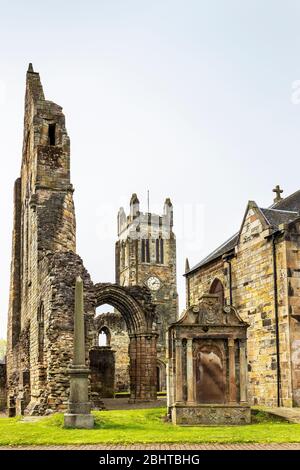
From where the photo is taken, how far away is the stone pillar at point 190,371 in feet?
55.5

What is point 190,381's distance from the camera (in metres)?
17.0

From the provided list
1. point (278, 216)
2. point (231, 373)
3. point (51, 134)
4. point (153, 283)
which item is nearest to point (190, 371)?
point (231, 373)

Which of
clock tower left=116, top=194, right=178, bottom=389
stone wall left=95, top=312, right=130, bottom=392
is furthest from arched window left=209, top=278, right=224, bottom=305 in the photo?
clock tower left=116, top=194, right=178, bottom=389

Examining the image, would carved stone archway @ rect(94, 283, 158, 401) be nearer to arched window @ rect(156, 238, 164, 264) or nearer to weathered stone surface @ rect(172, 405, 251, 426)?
weathered stone surface @ rect(172, 405, 251, 426)

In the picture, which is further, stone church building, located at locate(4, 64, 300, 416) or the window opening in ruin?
the window opening in ruin

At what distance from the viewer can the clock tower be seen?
81.2 meters

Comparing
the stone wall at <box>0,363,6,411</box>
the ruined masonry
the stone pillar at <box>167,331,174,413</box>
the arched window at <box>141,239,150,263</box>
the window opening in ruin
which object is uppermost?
the arched window at <box>141,239,150,263</box>

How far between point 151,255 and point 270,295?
2571 inches

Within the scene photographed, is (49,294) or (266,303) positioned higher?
(49,294)

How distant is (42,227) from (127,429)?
1070 cm

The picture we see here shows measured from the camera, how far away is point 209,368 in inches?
682

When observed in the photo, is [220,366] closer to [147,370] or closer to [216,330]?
[216,330]

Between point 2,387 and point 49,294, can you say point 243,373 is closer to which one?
point 49,294

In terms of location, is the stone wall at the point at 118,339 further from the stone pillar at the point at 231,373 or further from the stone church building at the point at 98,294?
the stone pillar at the point at 231,373
